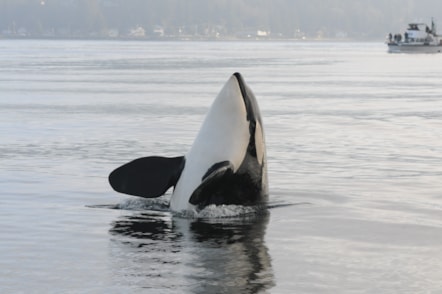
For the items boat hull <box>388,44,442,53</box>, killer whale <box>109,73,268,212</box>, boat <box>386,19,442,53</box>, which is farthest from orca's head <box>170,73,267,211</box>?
boat hull <box>388,44,442,53</box>

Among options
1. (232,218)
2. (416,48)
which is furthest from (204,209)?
(416,48)

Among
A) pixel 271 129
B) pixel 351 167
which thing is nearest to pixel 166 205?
pixel 351 167

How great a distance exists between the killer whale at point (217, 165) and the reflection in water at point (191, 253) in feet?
1.23

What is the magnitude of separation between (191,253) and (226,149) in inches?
79.3

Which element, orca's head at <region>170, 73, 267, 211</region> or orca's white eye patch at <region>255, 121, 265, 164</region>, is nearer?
orca's head at <region>170, 73, 267, 211</region>

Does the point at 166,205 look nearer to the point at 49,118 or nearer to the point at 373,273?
the point at 373,273

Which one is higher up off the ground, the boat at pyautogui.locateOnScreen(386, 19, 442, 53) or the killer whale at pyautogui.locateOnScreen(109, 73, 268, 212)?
the killer whale at pyautogui.locateOnScreen(109, 73, 268, 212)

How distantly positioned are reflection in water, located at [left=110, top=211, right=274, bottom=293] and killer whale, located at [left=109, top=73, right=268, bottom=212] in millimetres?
375

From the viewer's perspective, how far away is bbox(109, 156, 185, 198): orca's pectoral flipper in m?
13.6

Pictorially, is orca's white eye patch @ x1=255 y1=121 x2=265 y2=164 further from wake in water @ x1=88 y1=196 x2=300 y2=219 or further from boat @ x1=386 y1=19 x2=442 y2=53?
boat @ x1=386 y1=19 x2=442 y2=53

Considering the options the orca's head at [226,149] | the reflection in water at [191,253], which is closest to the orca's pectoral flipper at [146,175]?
the orca's head at [226,149]

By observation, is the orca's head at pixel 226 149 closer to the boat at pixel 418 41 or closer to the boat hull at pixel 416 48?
the boat at pixel 418 41

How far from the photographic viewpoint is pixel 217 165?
13234 mm

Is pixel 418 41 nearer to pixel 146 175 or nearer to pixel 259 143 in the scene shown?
pixel 259 143
